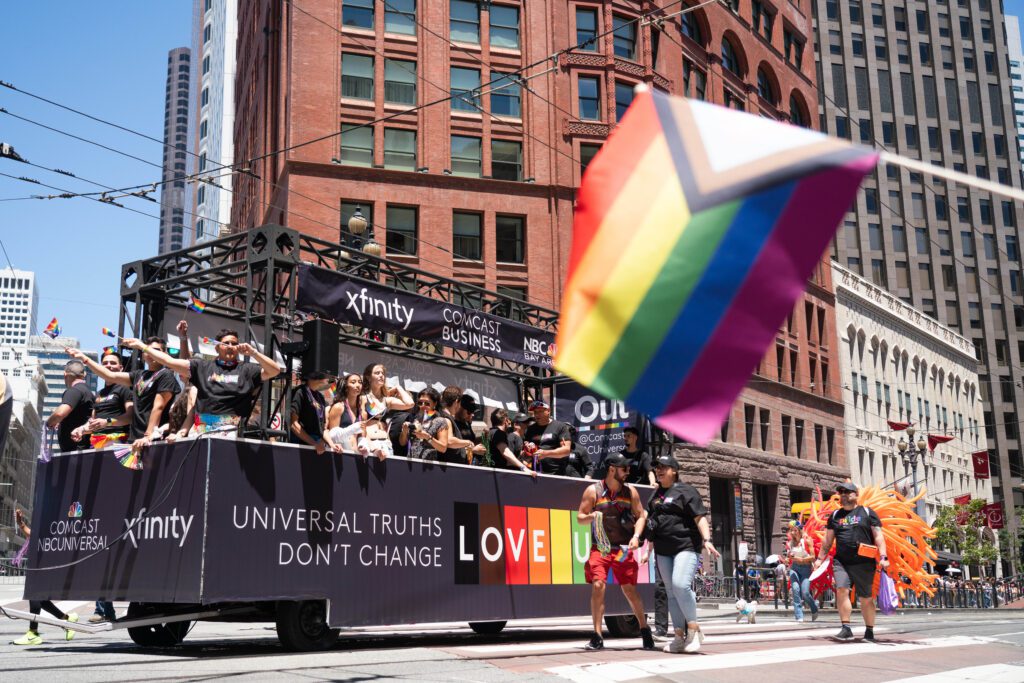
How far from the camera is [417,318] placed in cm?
1426

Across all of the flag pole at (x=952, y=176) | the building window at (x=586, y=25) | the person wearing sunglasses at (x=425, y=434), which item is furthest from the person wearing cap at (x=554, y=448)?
the building window at (x=586, y=25)

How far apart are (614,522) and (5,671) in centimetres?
580

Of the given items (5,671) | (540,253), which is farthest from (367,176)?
(5,671)

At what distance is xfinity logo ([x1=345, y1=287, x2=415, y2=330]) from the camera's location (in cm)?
1309

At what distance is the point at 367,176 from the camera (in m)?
37.2

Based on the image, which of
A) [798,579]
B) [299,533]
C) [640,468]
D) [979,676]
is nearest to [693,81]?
[798,579]

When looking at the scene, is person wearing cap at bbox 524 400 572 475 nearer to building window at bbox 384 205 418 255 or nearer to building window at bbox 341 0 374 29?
building window at bbox 384 205 418 255

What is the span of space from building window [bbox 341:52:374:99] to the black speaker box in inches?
1142

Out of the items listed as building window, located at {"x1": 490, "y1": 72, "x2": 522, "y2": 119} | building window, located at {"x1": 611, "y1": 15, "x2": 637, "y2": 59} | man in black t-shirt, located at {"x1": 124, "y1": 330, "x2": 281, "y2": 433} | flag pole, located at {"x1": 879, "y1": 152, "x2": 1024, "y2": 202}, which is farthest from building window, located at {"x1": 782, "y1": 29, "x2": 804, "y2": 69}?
flag pole, located at {"x1": 879, "y1": 152, "x2": 1024, "y2": 202}

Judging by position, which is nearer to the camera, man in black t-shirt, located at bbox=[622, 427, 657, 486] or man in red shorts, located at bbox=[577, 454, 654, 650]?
man in red shorts, located at bbox=[577, 454, 654, 650]

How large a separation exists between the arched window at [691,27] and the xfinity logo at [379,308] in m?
34.9

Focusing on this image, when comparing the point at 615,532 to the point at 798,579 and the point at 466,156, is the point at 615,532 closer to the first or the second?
the point at 798,579

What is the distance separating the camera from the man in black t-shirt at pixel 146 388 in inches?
429

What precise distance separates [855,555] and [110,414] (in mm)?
8827
